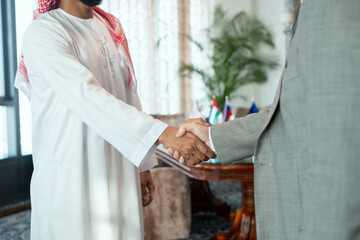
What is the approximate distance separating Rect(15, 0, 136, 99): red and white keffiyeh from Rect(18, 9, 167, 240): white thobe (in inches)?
3.2

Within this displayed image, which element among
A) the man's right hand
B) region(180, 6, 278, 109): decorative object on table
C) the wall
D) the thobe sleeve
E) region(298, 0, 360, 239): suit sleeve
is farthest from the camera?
the wall

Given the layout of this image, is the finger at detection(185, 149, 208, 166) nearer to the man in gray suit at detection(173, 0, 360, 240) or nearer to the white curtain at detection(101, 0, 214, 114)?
the man in gray suit at detection(173, 0, 360, 240)

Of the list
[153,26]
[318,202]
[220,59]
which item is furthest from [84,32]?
[220,59]

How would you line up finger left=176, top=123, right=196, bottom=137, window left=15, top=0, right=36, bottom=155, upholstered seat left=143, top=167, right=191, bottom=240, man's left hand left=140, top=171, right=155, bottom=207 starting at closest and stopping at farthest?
finger left=176, top=123, right=196, bottom=137 < man's left hand left=140, top=171, right=155, bottom=207 < upholstered seat left=143, top=167, right=191, bottom=240 < window left=15, top=0, right=36, bottom=155

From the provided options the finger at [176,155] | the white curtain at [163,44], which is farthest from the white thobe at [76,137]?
the white curtain at [163,44]

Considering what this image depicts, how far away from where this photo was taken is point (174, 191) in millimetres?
3197

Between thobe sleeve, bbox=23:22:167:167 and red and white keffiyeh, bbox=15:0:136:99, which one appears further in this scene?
red and white keffiyeh, bbox=15:0:136:99

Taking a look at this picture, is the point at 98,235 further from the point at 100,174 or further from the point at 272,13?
the point at 272,13

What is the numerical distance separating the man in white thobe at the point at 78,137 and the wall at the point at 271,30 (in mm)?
5896

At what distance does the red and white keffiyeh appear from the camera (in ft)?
4.70

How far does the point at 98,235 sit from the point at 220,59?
5561 millimetres

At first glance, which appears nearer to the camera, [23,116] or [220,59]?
[23,116]

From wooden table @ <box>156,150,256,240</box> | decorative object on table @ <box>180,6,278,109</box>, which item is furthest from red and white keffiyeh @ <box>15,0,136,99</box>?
decorative object on table @ <box>180,6,278,109</box>

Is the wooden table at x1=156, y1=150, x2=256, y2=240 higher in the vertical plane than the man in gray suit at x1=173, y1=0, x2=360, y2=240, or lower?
lower
